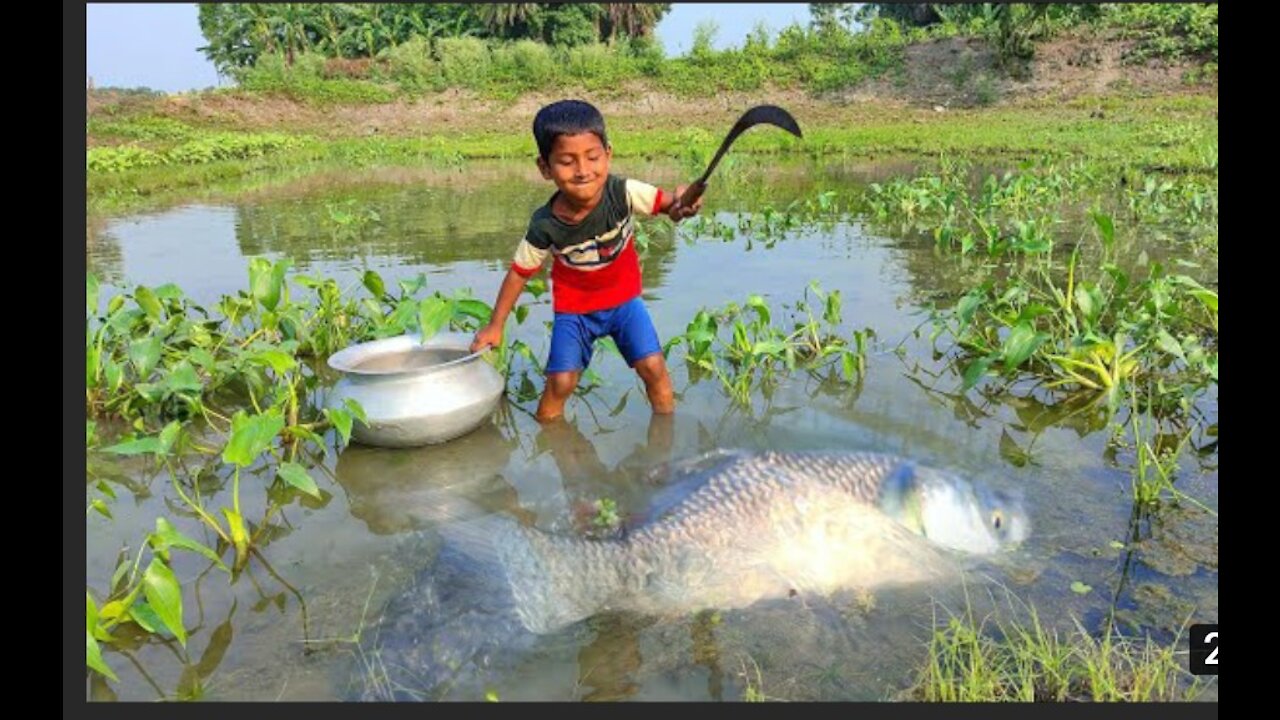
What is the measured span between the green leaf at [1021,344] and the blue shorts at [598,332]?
1.72 metres

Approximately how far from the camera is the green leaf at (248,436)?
108 inches

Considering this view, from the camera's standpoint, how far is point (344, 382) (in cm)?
365

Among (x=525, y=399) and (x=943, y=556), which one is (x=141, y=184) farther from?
(x=943, y=556)

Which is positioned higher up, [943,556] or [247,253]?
[247,253]

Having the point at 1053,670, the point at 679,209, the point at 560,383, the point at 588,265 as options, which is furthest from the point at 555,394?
the point at 1053,670

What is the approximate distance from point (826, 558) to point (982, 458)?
119cm

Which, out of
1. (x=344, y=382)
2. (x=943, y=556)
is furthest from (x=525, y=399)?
(x=943, y=556)

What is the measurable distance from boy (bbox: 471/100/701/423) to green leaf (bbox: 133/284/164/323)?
1911 millimetres

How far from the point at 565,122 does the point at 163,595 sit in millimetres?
2218

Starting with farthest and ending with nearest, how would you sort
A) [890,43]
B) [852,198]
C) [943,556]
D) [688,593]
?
[890,43] < [852,198] < [943,556] < [688,593]

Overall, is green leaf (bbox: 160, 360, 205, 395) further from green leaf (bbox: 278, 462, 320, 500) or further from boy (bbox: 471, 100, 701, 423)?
boy (bbox: 471, 100, 701, 423)

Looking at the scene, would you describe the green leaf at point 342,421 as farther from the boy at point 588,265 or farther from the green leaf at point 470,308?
the green leaf at point 470,308

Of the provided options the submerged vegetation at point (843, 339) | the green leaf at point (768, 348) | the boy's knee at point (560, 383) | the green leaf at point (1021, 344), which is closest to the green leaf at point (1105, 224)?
the submerged vegetation at point (843, 339)

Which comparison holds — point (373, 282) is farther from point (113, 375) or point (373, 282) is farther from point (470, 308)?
point (113, 375)
